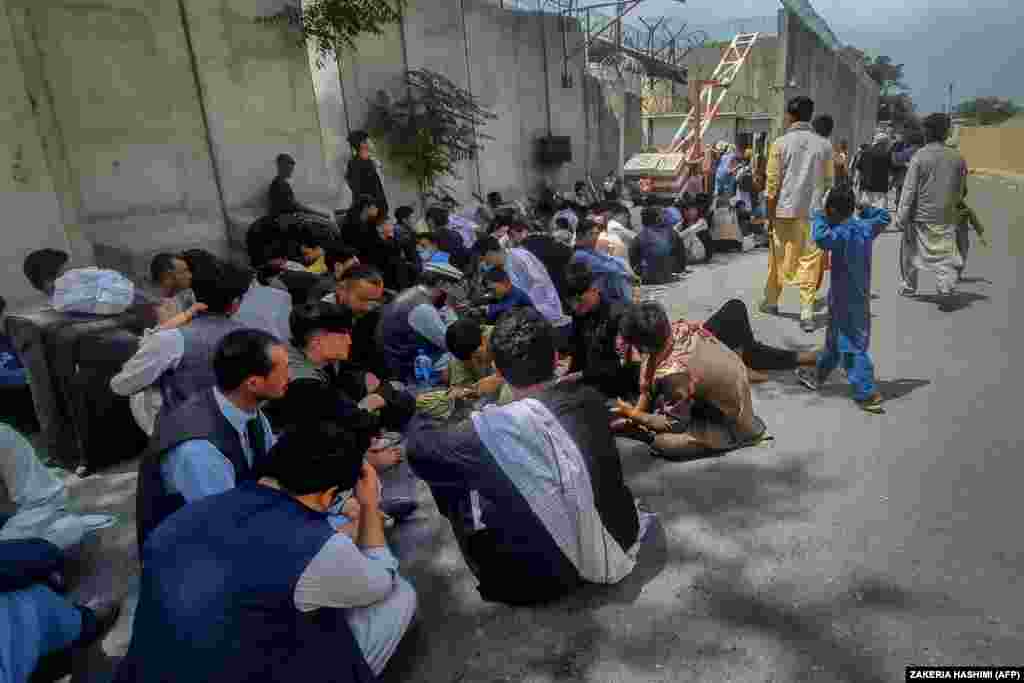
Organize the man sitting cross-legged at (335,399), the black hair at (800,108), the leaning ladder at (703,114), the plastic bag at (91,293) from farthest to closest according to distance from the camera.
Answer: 1. the leaning ladder at (703,114)
2. the black hair at (800,108)
3. the plastic bag at (91,293)
4. the man sitting cross-legged at (335,399)

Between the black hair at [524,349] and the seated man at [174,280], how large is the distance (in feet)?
8.72

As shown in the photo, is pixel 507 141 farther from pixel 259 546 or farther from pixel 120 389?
pixel 259 546

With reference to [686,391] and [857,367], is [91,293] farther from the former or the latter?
[857,367]

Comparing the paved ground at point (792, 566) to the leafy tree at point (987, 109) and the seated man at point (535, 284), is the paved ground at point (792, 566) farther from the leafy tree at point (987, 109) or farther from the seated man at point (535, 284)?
the leafy tree at point (987, 109)

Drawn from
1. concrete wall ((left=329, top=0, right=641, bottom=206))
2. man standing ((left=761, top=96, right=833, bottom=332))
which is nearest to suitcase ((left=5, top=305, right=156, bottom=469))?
concrete wall ((left=329, top=0, right=641, bottom=206))

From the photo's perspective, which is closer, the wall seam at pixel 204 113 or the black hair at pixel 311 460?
the black hair at pixel 311 460

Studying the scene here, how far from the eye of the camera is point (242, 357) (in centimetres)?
211

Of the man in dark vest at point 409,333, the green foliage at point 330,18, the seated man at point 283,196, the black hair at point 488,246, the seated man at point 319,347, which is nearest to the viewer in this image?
the seated man at point 319,347

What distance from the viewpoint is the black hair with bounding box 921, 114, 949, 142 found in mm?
5641

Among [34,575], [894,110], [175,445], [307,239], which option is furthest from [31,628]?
[894,110]

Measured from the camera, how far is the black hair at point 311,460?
1612mm

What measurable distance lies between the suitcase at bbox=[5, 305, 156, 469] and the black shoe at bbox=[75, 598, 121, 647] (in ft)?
5.55

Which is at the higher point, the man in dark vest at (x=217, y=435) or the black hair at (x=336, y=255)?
the black hair at (x=336, y=255)

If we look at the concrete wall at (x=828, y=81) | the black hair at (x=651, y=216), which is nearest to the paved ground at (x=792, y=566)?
the black hair at (x=651, y=216)
